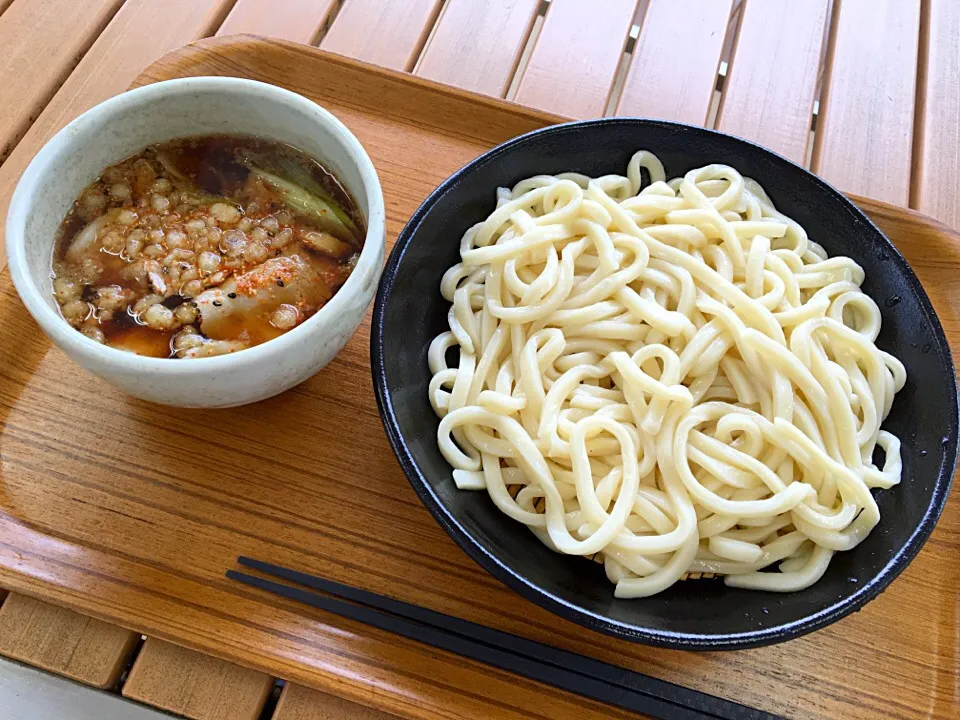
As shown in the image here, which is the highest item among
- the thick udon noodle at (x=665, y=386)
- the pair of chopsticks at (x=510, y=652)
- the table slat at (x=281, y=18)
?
the table slat at (x=281, y=18)

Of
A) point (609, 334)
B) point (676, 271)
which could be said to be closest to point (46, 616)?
point (609, 334)

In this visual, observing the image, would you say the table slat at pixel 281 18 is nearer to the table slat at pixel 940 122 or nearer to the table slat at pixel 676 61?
the table slat at pixel 676 61

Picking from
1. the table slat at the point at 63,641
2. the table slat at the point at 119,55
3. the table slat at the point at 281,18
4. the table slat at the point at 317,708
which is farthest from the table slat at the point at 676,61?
the table slat at the point at 63,641

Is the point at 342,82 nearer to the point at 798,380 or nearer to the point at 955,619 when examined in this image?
the point at 798,380

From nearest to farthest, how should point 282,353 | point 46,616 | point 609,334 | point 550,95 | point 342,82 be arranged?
point 282,353 → point 46,616 → point 609,334 → point 342,82 → point 550,95

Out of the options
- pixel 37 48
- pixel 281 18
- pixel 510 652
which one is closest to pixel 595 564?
pixel 510 652

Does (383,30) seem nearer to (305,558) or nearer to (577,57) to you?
(577,57)

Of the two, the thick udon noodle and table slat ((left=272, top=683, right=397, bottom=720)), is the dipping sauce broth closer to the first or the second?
the thick udon noodle

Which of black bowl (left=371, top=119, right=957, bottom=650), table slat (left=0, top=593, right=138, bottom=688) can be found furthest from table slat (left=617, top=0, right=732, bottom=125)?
table slat (left=0, top=593, right=138, bottom=688)
